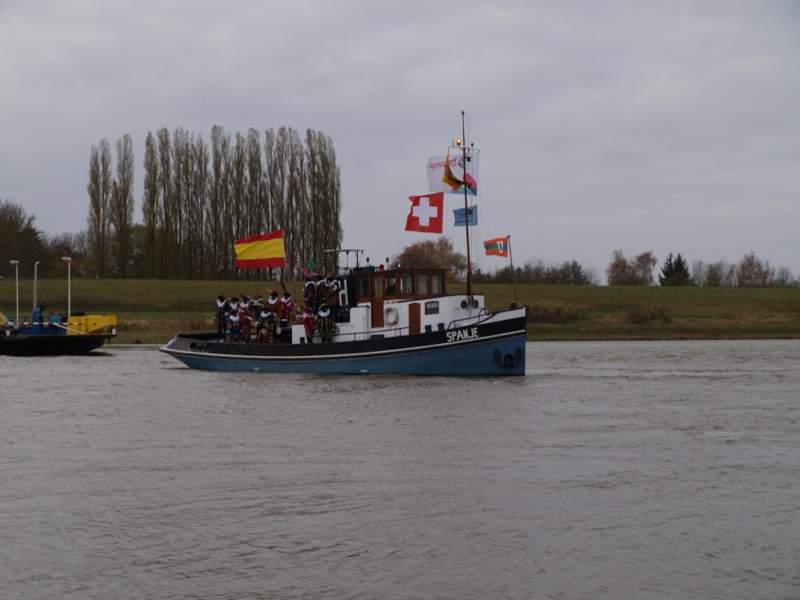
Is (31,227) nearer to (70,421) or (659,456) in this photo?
(70,421)

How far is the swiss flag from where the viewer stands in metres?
29.7

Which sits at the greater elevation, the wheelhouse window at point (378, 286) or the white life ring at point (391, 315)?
the wheelhouse window at point (378, 286)

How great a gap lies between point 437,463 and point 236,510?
3.81 m

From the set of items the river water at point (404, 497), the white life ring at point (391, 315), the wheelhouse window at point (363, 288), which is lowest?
the river water at point (404, 497)

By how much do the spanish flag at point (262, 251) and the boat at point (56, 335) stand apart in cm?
1599

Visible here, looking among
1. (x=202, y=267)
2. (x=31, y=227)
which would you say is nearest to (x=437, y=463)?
(x=202, y=267)

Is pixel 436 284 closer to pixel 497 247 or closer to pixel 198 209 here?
pixel 497 247

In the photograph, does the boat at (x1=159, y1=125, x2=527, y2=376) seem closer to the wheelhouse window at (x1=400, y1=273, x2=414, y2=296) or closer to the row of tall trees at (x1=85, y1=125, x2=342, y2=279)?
the wheelhouse window at (x1=400, y1=273, x2=414, y2=296)

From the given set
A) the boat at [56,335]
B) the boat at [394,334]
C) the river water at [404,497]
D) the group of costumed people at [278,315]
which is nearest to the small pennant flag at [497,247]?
the boat at [394,334]

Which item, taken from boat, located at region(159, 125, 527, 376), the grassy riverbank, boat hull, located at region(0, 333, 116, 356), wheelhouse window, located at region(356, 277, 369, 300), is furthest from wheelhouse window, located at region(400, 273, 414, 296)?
the grassy riverbank

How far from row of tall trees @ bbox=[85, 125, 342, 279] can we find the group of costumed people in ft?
140

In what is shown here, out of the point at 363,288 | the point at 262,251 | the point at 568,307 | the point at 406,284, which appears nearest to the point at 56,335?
the point at 262,251

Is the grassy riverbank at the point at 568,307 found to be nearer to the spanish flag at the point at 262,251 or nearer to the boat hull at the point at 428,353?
the spanish flag at the point at 262,251

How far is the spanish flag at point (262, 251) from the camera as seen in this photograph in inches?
1294
